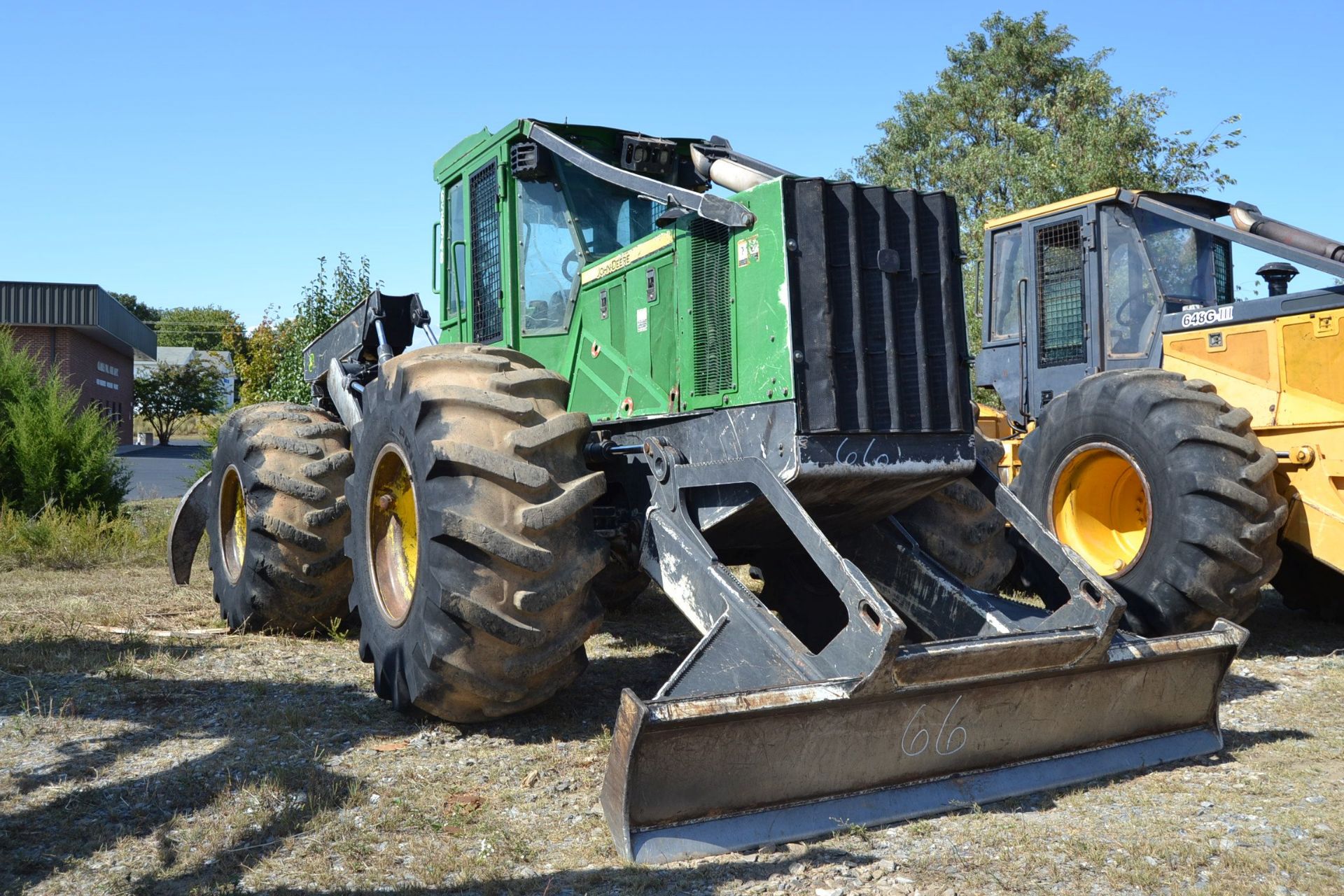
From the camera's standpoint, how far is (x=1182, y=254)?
27.9ft

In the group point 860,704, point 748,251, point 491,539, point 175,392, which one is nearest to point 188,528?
point 491,539

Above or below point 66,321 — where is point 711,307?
below

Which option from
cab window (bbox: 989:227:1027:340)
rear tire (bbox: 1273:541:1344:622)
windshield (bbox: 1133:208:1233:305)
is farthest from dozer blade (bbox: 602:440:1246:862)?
cab window (bbox: 989:227:1027:340)

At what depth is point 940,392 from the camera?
5.18 m

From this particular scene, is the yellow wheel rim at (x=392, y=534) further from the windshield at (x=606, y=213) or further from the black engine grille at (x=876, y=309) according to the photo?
the black engine grille at (x=876, y=309)

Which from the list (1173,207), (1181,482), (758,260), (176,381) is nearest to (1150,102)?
(1173,207)

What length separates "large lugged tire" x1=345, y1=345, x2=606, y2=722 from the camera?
14.4 feet

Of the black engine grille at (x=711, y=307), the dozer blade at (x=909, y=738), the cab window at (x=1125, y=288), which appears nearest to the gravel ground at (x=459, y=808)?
the dozer blade at (x=909, y=738)

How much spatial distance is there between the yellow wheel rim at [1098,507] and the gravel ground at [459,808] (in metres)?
1.18

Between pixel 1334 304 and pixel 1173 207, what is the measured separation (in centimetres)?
175

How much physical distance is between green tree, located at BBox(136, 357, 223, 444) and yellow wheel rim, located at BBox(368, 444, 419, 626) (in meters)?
47.9

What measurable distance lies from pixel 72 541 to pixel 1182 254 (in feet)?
37.1

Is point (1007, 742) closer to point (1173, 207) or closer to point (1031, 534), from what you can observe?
point (1031, 534)

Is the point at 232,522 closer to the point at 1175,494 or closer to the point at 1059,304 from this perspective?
the point at 1175,494
